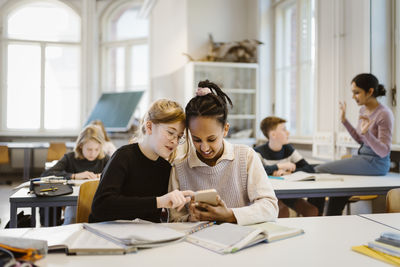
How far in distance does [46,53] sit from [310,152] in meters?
6.35

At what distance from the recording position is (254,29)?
19.4 ft

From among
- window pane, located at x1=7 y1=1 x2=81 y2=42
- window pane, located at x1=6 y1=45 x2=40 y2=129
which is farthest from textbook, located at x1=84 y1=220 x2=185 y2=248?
window pane, located at x1=7 y1=1 x2=81 y2=42

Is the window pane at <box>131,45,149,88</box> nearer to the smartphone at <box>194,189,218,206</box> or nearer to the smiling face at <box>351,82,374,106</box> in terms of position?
the smiling face at <box>351,82,374,106</box>

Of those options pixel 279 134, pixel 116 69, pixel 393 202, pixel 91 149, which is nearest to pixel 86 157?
pixel 91 149

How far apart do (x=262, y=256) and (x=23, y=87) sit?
840 cm

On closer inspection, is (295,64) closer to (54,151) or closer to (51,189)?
(51,189)

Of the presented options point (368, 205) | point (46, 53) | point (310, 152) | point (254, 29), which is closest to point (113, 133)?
point (46, 53)

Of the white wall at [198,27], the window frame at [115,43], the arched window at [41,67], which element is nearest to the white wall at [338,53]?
the white wall at [198,27]

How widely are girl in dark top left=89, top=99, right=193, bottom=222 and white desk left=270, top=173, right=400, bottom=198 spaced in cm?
95

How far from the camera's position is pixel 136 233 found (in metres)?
1.17

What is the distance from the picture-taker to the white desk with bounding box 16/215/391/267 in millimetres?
1027

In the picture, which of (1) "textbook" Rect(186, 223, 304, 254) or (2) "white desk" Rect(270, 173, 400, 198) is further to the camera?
(2) "white desk" Rect(270, 173, 400, 198)

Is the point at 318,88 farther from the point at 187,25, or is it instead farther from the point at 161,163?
the point at 161,163

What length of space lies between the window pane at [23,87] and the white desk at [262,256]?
803 cm
